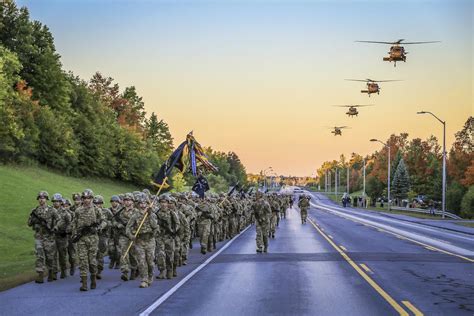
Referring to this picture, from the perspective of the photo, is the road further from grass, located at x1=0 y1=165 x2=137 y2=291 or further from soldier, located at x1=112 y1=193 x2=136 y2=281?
grass, located at x1=0 y1=165 x2=137 y2=291

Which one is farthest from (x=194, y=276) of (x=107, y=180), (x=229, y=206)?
(x=107, y=180)

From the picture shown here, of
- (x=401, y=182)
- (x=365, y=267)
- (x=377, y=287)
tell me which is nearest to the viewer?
(x=377, y=287)

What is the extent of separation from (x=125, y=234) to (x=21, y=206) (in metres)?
30.6

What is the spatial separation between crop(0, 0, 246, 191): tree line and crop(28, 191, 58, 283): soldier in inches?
1750

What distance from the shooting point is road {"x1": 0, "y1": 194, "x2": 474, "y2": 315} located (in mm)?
11797

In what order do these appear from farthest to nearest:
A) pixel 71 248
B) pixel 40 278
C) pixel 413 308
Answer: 1. pixel 71 248
2. pixel 40 278
3. pixel 413 308

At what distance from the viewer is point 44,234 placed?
15805mm

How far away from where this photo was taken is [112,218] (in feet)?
57.0

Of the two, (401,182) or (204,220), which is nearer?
(204,220)

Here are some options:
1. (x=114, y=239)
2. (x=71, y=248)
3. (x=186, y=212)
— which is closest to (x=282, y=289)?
(x=71, y=248)

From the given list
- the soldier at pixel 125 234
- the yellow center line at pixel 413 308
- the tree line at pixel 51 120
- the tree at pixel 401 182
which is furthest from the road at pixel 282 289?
the tree at pixel 401 182

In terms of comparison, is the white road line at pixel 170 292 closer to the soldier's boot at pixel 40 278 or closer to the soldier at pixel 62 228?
the soldier at pixel 62 228

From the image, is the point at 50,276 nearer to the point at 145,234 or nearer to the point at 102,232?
the point at 102,232

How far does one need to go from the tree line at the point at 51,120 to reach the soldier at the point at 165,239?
4469 centimetres
